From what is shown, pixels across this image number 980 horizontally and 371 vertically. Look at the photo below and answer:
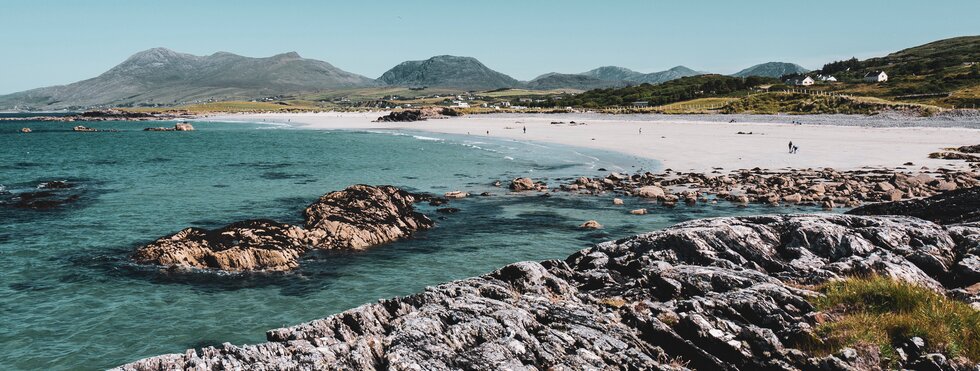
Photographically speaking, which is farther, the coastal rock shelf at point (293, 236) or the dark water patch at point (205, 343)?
the coastal rock shelf at point (293, 236)

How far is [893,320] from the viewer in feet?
36.4

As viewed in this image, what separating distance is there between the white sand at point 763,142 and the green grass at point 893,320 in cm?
5142

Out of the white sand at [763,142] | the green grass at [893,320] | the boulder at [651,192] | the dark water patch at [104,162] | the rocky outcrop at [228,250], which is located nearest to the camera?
the green grass at [893,320]

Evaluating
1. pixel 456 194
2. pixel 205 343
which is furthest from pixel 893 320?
pixel 456 194

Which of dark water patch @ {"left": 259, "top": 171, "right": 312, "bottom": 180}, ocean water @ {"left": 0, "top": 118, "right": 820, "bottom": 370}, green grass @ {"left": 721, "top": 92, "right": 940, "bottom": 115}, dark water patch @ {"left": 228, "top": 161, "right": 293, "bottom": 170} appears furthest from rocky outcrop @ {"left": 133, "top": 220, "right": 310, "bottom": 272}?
green grass @ {"left": 721, "top": 92, "right": 940, "bottom": 115}

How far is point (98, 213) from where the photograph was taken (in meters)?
43.8

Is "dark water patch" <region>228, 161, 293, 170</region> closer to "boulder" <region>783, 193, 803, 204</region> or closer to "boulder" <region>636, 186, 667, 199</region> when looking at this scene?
"boulder" <region>636, 186, 667, 199</region>

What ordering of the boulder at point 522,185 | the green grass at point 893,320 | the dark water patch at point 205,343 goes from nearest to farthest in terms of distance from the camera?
the green grass at point 893,320
the dark water patch at point 205,343
the boulder at point 522,185

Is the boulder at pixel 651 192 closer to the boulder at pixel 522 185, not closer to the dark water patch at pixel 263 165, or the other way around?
the boulder at pixel 522 185

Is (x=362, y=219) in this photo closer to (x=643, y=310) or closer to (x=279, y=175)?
(x=643, y=310)

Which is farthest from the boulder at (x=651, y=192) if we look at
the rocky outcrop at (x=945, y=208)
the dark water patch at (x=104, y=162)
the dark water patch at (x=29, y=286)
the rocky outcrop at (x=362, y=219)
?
the dark water patch at (x=104, y=162)

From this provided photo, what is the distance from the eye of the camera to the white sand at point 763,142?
210 feet

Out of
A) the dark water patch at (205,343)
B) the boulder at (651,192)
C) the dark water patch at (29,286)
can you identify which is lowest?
the dark water patch at (205,343)

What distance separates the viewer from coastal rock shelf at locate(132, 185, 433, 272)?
28797 millimetres
